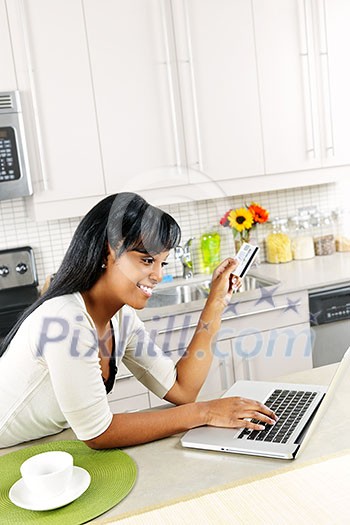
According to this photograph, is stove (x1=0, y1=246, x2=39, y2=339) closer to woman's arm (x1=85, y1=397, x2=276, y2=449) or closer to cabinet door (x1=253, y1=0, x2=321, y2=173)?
cabinet door (x1=253, y1=0, x2=321, y2=173)

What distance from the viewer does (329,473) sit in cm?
116

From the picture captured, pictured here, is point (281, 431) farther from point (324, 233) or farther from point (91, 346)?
point (324, 233)

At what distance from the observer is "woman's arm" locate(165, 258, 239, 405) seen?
5.35 ft

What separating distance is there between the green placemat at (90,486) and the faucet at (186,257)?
72.7 inches

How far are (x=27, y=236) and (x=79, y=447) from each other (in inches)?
70.0

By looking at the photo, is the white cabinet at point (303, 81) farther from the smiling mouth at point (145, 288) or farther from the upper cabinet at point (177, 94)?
the smiling mouth at point (145, 288)

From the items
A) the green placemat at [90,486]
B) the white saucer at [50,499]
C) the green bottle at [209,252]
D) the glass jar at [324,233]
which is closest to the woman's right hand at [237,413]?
the green placemat at [90,486]

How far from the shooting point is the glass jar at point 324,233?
133 inches

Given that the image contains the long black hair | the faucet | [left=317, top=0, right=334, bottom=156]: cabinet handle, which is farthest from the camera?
the faucet

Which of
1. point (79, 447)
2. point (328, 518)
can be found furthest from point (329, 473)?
point (79, 447)

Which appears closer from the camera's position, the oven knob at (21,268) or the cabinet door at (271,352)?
the cabinet door at (271,352)

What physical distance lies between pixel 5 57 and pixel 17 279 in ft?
3.22

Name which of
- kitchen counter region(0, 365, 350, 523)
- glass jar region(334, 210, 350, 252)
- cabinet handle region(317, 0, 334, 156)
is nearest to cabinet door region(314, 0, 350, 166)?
cabinet handle region(317, 0, 334, 156)

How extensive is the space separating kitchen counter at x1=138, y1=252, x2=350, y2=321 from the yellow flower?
0.78 feet
